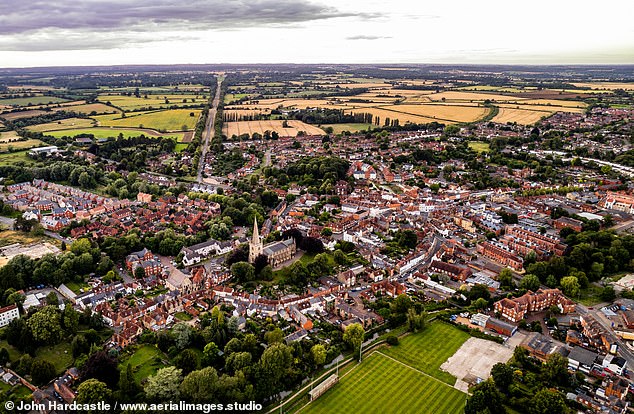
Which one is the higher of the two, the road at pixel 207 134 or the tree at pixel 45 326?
the road at pixel 207 134

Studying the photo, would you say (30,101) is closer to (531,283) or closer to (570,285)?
(531,283)

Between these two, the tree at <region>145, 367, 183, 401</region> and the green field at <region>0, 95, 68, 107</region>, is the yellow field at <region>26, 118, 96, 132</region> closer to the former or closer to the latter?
the green field at <region>0, 95, 68, 107</region>

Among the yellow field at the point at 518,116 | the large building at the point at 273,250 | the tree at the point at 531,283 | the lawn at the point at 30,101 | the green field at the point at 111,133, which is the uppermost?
the lawn at the point at 30,101

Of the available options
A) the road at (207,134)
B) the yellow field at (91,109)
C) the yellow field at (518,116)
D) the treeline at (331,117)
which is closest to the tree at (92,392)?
the road at (207,134)

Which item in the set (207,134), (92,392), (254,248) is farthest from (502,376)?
(207,134)

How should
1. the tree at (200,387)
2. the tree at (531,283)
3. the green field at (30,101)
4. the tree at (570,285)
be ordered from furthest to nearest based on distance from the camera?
the green field at (30,101) < the tree at (531,283) < the tree at (570,285) < the tree at (200,387)

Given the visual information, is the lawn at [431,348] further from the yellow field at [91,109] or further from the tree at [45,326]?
the yellow field at [91,109]

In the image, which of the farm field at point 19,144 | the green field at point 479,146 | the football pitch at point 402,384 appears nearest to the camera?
the football pitch at point 402,384
